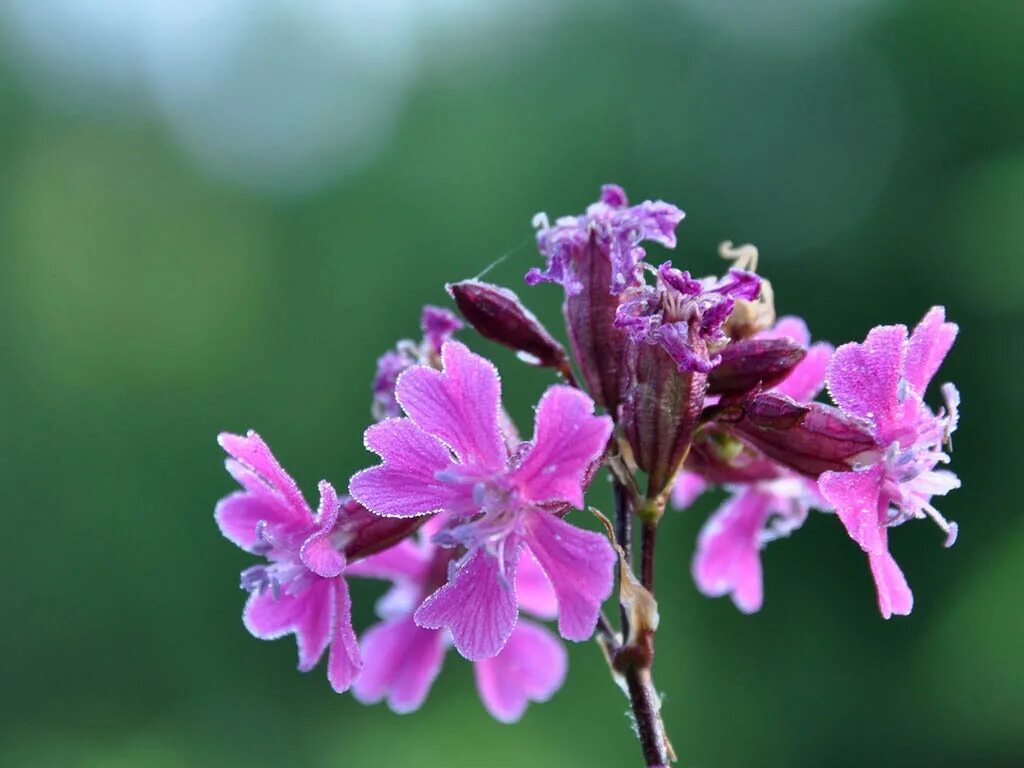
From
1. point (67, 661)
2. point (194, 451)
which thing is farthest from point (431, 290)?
point (67, 661)

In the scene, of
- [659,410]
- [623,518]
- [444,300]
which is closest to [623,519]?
[623,518]

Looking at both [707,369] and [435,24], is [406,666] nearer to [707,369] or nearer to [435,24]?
[707,369]

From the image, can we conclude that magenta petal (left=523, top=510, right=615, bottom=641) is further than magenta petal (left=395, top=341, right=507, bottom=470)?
No

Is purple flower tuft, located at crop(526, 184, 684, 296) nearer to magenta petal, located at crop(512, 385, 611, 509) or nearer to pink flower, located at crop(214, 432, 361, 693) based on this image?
magenta petal, located at crop(512, 385, 611, 509)

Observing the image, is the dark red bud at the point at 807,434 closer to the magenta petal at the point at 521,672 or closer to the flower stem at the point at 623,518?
the flower stem at the point at 623,518

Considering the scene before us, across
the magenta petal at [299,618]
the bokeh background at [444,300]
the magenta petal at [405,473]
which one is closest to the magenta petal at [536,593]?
the magenta petal at [299,618]

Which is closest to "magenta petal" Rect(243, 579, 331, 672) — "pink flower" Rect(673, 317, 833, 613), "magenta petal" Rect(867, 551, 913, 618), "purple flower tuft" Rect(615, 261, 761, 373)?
"purple flower tuft" Rect(615, 261, 761, 373)
